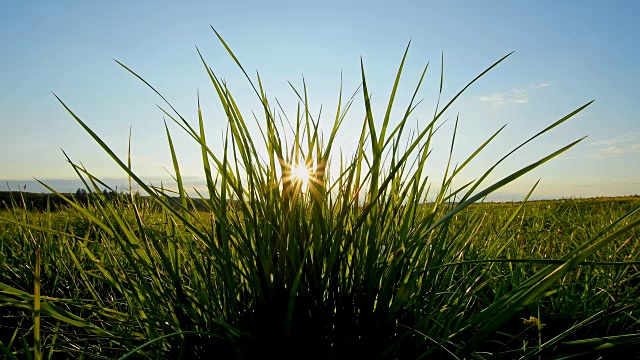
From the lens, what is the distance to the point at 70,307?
226 centimetres

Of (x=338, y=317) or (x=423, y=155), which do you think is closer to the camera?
(x=338, y=317)

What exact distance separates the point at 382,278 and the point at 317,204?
32 cm

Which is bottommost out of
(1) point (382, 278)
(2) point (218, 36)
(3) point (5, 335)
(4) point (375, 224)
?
(3) point (5, 335)

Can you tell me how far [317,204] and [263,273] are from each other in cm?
23

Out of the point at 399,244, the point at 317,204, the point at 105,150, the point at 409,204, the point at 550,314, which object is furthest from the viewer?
the point at 550,314

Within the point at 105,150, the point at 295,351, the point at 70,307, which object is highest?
the point at 105,150

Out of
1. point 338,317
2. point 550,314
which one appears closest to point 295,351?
point 338,317

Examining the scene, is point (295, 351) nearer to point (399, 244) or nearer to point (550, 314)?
point (399, 244)

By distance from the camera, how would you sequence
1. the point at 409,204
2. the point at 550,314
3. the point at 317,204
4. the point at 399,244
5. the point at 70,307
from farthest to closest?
the point at 70,307
the point at 550,314
the point at 409,204
the point at 399,244
the point at 317,204

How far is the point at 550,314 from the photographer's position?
6.36 feet

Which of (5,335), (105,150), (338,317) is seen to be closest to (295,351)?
(338,317)

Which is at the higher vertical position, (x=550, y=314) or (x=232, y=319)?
(x=232, y=319)

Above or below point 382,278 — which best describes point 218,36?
above

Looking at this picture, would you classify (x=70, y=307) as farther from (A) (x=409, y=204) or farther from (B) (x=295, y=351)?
(A) (x=409, y=204)
